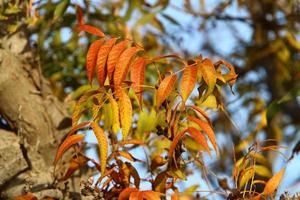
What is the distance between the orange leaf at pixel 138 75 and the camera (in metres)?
1.23

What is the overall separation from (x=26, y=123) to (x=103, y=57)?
430mm

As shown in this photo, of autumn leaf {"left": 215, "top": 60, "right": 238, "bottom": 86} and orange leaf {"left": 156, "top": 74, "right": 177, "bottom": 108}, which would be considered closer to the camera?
orange leaf {"left": 156, "top": 74, "right": 177, "bottom": 108}

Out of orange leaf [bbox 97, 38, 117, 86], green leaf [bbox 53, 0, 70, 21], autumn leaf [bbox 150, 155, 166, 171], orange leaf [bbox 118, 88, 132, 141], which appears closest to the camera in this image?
orange leaf [bbox 118, 88, 132, 141]

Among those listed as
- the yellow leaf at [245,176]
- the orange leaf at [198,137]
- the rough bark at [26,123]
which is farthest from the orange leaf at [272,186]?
the rough bark at [26,123]

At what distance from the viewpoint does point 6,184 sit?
1519 millimetres

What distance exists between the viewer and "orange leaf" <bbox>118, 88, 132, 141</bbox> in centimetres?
115

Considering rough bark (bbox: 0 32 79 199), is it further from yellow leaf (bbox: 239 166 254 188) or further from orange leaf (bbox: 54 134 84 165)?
yellow leaf (bbox: 239 166 254 188)

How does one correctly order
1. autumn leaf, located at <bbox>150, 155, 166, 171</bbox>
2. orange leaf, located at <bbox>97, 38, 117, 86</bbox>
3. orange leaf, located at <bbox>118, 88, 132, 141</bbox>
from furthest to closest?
autumn leaf, located at <bbox>150, 155, 166, 171</bbox>
orange leaf, located at <bbox>97, 38, 117, 86</bbox>
orange leaf, located at <bbox>118, 88, 132, 141</bbox>

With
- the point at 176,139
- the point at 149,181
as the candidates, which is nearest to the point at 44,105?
the point at 149,181

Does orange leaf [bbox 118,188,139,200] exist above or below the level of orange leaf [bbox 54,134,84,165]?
below

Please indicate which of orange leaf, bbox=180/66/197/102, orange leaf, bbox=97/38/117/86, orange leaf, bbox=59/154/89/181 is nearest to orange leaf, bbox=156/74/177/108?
orange leaf, bbox=180/66/197/102

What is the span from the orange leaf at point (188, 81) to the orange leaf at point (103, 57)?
0.58 ft

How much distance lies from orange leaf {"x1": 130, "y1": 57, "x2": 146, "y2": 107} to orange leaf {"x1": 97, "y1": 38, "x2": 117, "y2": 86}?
6 cm

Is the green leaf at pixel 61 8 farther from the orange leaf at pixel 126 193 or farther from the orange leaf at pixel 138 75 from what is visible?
the orange leaf at pixel 126 193
